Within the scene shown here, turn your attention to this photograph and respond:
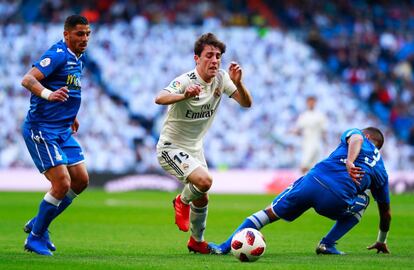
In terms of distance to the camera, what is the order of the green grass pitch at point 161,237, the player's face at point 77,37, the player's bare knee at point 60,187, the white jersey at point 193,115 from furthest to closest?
the white jersey at point 193,115
the player's face at point 77,37
the player's bare knee at point 60,187
the green grass pitch at point 161,237

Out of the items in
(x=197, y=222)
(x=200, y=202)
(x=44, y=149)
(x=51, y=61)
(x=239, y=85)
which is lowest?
(x=197, y=222)

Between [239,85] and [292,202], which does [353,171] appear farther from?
[239,85]

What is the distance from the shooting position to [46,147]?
10.6 metres

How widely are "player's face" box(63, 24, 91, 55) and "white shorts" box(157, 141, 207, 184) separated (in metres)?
1.54

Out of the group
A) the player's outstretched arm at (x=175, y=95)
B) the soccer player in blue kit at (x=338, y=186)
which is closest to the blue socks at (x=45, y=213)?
the player's outstretched arm at (x=175, y=95)

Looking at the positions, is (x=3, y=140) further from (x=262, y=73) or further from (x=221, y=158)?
(x=262, y=73)

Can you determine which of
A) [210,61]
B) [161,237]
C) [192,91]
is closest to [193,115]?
[210,61]

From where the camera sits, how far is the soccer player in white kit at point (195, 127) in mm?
10875

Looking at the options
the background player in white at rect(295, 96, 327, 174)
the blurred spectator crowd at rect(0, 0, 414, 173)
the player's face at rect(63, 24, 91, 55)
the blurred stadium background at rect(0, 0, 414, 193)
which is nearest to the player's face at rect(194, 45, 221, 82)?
the player's face at rect(63, 24, 91, 55)

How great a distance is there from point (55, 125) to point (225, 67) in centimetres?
2005

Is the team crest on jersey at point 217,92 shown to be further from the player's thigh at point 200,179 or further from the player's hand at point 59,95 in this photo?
the player's hand at point 59,95

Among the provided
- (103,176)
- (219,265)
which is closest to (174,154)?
(219,265)

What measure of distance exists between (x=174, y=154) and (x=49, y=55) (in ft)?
6.21

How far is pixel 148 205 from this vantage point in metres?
21.7
